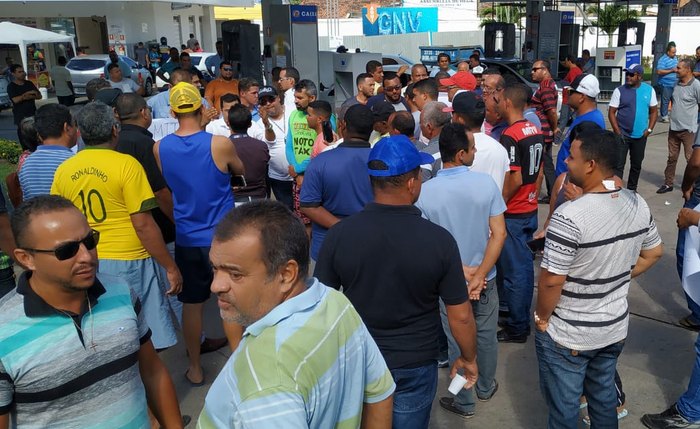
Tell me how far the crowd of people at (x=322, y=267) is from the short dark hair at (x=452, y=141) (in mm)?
12

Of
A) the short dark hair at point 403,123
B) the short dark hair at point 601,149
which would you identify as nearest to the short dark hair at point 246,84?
the short dark hair at point 403,123

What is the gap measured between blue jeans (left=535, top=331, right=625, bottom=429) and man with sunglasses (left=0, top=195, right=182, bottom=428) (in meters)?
1.95

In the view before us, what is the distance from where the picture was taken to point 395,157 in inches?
116

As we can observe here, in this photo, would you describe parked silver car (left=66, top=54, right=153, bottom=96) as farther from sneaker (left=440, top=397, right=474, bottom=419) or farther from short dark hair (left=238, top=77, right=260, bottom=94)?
sneaker (left=440, top=397, right=474, bottom=419)

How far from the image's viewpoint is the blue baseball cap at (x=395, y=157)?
9.60 ft

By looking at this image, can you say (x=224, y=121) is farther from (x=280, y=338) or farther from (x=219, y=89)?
(x=280, y=338)

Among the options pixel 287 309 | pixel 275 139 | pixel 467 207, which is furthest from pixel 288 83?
pixel 287 309

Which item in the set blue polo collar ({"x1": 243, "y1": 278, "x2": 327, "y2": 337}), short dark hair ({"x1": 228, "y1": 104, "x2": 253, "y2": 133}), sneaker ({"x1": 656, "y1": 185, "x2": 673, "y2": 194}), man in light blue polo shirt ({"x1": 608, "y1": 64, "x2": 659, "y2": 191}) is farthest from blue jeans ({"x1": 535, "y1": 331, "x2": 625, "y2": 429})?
sneaker ({"x1": 656, "y1": 185, "x2": 673, "y2": 194})

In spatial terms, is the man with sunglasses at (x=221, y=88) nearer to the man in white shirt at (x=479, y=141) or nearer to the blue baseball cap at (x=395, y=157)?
the man in white shirt at (x=479, y=141)

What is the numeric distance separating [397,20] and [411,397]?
149 feet

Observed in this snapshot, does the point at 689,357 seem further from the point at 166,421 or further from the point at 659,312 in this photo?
the point at 166,421

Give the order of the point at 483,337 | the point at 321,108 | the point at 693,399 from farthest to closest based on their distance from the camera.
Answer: the point at 321,108, the point at 483,337, the point at 693,399

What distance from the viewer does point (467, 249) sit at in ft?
12.8

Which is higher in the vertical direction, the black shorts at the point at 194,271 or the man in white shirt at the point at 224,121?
the man in white shirt at the point at 224,121
